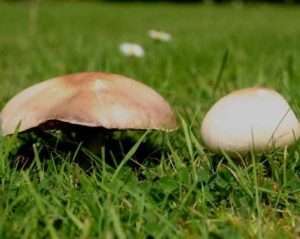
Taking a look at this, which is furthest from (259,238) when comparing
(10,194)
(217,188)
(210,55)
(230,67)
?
(210,55)

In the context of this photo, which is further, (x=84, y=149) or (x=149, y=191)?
(x=84, y=149)

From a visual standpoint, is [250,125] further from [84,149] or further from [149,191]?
[84,149]

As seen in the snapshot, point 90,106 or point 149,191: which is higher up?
point 90,106

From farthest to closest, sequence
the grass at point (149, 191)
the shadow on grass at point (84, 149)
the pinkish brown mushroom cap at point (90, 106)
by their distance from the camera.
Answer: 1. the shadow on grass at point (84, 149)
2. the pinkish brown mushroom cap at point (90, 106)
3. the grass at point (149, 191)

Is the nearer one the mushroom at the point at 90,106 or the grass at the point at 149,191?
the grass at the point at 149,191

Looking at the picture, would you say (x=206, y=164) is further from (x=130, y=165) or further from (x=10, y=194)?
(x=10, y=194)

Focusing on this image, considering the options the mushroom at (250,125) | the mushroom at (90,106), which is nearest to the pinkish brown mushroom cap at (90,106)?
the mushroom at (90,106)

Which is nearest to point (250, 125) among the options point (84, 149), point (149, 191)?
point (149, 191)

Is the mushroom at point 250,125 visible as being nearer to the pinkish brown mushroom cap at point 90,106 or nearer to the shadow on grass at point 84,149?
the pinkish brown mushroom cap at point 90,106

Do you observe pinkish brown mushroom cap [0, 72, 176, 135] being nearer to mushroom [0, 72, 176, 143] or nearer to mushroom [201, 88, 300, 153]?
mushroom [0, 72, 176, 143]
